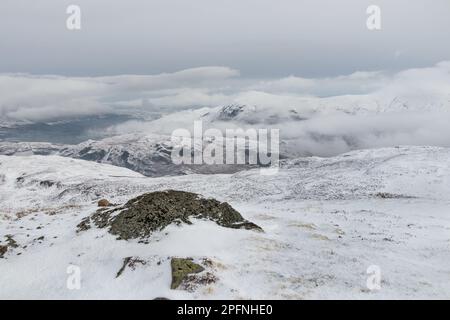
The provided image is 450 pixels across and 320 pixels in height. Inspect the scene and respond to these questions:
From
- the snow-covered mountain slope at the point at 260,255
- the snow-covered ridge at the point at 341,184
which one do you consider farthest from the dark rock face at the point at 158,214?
the snow-covered ridge at the point at 341,184

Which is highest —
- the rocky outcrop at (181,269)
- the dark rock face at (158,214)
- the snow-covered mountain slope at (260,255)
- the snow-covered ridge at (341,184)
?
the dark rock face at (158,214)

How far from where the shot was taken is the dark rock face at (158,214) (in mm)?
26438

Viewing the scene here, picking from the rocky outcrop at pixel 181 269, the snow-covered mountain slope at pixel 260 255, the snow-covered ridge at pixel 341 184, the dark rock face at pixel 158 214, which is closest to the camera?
the snow-covered mountain slope at pixel 260 255

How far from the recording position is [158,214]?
1071 inches

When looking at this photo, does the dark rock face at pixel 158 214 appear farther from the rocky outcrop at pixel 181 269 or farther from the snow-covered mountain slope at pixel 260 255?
the rocky outcrop at pixel 181 269

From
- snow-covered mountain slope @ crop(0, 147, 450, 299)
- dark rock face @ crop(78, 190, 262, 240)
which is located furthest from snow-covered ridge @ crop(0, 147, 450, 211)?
dark rock face @ crop(78, 190, 262, 240)

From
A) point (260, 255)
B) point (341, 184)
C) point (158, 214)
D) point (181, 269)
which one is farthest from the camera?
point (341, 184)

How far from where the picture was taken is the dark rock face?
86.7 feet

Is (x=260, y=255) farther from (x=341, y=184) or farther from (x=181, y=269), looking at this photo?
(x=341, y=184)

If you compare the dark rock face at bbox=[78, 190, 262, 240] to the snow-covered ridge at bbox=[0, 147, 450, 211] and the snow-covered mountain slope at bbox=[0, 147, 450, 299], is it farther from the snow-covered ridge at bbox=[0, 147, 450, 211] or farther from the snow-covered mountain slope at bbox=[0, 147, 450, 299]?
the snow-covered ridge at bbox=[0, 147, 450, 211]

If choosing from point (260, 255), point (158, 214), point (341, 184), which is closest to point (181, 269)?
point (260, 255)
